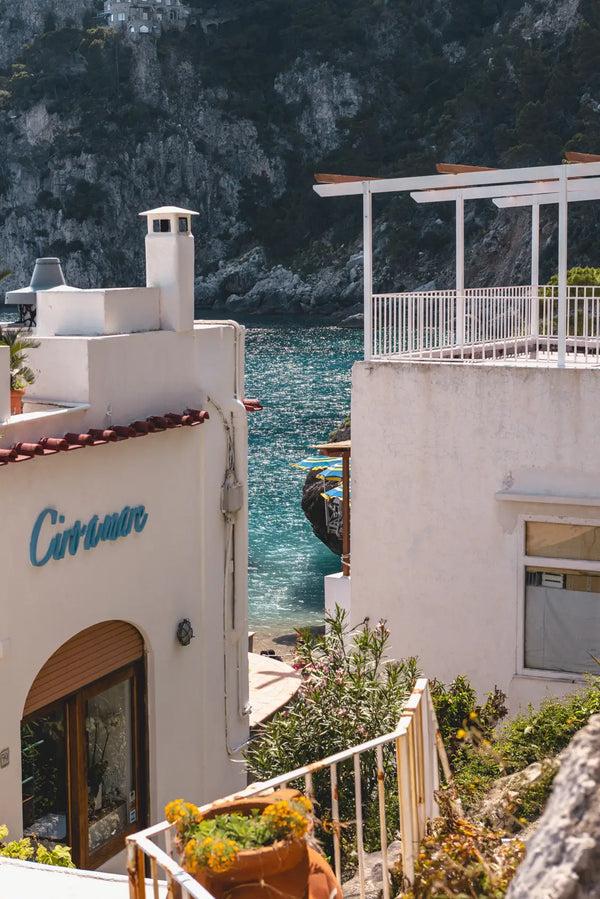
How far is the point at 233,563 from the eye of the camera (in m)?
10.9

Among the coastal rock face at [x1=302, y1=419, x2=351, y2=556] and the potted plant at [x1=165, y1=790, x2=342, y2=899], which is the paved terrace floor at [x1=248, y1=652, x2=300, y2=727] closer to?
the potted plant at [x1=165, y1=790, x2=342, y2=899]

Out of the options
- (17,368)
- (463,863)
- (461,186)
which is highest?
(461,186)

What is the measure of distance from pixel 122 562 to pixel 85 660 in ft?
2.77

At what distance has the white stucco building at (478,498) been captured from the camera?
9.71 m

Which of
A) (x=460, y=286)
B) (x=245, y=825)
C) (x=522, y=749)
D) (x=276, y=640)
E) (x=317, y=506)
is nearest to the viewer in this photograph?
(x=245, y=825)

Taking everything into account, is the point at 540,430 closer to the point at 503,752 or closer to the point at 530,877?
the point at 503,752

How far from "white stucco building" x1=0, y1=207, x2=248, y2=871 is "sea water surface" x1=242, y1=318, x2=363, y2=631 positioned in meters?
15.8

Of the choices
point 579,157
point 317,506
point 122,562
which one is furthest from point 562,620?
point 317,506

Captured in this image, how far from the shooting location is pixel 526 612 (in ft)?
32.9

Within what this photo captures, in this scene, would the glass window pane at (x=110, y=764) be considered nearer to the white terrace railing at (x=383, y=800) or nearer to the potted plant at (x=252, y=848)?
the white terrace railing at (x=383, y=800)

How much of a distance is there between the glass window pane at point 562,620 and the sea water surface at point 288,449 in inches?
644

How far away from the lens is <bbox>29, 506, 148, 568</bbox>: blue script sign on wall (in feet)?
26.6

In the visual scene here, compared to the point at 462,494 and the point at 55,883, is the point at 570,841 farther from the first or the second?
the point at 462,494

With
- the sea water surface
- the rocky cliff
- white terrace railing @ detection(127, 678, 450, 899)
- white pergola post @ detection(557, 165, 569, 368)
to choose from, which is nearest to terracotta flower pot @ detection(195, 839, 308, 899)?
white terrace railing @ detection(127, 678, 450, 899)
